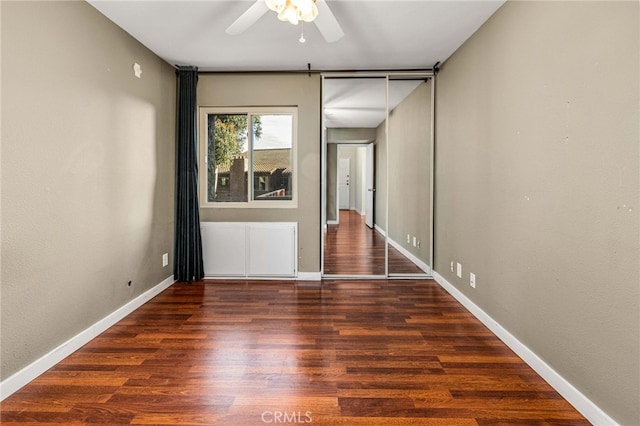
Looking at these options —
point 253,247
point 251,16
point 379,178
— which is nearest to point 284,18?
point 251,16

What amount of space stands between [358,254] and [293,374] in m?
A: 3.73

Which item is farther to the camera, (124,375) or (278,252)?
(278,252)

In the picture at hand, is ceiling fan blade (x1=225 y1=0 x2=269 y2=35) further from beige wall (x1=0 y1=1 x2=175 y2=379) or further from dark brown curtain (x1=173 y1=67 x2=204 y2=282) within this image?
dark brown curtain (x1=173 y1=67 x2=204 y2=282)

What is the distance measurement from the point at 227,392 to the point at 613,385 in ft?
6.53

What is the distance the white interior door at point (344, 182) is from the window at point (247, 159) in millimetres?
8141

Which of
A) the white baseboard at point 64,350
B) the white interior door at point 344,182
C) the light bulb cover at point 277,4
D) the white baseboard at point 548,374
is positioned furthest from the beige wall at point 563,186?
the white interior door at point 344,182

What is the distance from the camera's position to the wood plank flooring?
187 centimetres

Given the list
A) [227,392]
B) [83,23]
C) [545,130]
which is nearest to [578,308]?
[545,130]

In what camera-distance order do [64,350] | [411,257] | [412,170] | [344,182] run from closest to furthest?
[64,350], [412,170], [411,257], [344,182]

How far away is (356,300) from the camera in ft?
12.2

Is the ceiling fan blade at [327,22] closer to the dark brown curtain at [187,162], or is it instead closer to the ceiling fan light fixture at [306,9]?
the ceiling fan light fixture at [306,9]

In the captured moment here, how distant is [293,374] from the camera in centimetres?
224

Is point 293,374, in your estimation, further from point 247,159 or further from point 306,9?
point 247,159

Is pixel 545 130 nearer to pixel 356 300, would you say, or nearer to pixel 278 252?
pixel 356 300
